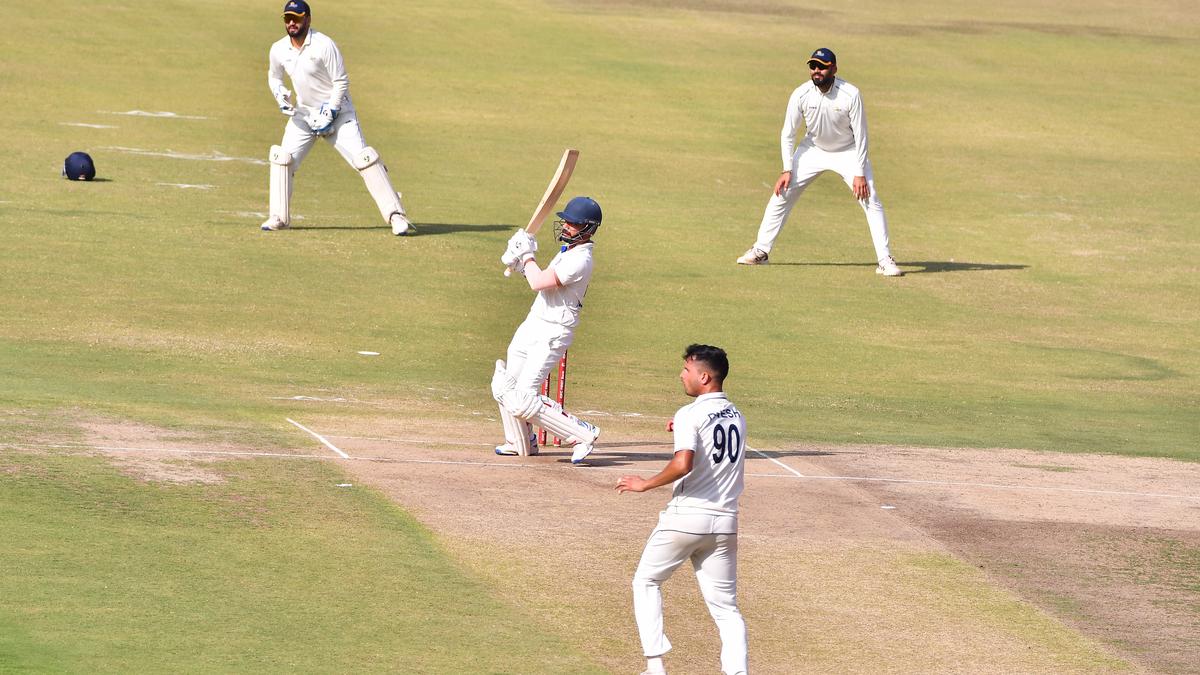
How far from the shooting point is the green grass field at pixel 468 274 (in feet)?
36.3

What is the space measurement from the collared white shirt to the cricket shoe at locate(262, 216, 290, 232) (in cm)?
155

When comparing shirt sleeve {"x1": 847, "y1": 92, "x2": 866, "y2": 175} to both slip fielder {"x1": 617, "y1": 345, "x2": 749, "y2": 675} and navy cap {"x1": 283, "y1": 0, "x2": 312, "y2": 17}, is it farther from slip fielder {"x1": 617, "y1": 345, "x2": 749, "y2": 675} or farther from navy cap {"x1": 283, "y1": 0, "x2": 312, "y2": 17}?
slip fielder {"x1": 617, "y1": 345, "x2": 749, "y2": 675}

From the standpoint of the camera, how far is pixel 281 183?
23.0m

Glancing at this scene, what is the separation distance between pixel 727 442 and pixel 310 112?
14690 mm

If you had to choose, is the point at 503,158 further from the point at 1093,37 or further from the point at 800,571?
the point at 1093,37

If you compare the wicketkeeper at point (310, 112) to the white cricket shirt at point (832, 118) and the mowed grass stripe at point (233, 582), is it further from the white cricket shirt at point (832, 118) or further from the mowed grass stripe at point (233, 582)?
the mowed grass stripe at point (233, 582)

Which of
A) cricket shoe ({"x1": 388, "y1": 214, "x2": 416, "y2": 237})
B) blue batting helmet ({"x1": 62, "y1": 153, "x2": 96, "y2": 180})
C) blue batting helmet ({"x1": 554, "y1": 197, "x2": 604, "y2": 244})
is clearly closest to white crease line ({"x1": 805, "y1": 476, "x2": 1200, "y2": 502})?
blue batting helmet ({"x1": 554, "y1": 197, "x2": 604, "y2": 244})

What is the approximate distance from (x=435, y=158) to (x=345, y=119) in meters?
6.77

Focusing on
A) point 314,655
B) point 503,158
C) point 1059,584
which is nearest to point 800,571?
point 1059,584

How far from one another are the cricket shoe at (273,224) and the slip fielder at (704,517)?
585 inches

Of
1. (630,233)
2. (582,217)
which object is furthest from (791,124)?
(582,217)

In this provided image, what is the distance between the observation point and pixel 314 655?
30.2 ft

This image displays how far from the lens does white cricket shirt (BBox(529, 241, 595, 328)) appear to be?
43.8 feet

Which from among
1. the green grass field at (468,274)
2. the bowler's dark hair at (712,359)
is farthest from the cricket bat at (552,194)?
the bowler's dark hair at (712,359)
